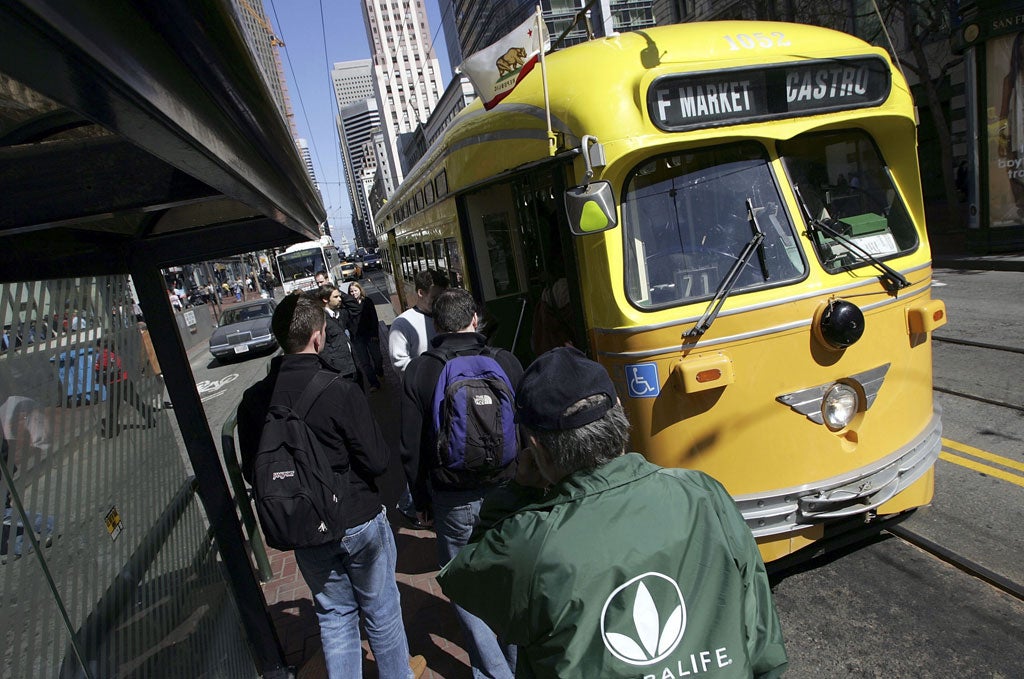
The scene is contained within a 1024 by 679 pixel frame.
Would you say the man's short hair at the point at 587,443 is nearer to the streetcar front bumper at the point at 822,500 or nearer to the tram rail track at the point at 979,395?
the streetcar front bumper at the point at 822,500

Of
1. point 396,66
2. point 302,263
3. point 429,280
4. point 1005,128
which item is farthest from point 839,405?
point 396,66

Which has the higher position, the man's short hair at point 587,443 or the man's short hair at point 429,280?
the man's short hair at point 429,280

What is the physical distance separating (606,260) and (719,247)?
0.64 metres

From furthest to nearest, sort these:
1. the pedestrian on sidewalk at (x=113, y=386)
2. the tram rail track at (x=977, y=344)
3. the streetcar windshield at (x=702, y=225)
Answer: the tram rail track at (x=977, y=344)
the streetcar windshield at (x=702, y=225)
the pedestrian on sidewalk at (x=113, y=386)

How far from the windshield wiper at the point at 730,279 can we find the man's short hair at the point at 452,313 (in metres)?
1.12

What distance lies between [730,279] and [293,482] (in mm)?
2329

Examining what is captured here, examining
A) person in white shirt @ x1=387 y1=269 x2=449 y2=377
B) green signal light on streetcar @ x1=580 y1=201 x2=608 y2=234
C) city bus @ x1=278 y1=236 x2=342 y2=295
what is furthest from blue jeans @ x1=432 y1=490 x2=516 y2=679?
city bus @ x1=278 y1=236 x2=342 y2=295

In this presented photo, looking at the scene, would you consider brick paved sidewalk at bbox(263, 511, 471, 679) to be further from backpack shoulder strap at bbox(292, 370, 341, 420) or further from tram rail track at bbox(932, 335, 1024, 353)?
tram rail track at bbox(932, 335, 1024, 353)

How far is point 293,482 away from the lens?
2490mm

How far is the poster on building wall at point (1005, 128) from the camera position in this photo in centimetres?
1170

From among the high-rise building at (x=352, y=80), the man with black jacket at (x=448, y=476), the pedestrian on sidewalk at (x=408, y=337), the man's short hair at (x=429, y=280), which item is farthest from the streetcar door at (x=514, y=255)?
the high-rise building at (x=352, y=80)

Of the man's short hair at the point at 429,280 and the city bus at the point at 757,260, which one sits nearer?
the city bus at the point at 757,260

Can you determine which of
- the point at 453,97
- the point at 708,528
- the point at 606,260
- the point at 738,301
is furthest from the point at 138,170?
the point at 453,97

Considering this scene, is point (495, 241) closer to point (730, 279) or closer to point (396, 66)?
point (730, 279)
